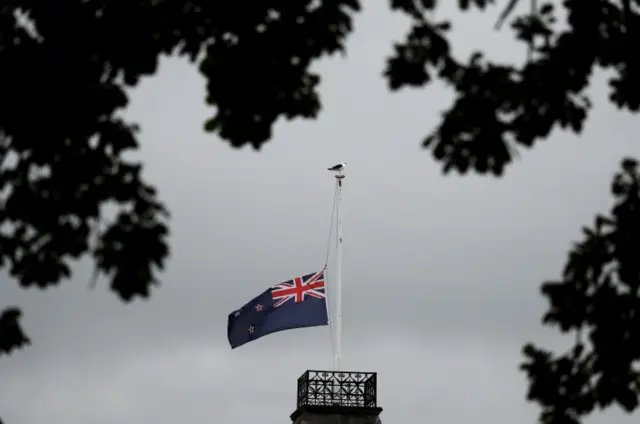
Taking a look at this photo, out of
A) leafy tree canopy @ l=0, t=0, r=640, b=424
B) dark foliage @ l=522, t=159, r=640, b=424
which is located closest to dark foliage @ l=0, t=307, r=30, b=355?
leafy tree canopy @ l=0, t=0, r=640, b=424

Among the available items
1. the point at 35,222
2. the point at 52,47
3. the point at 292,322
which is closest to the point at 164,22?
the point at 52,47

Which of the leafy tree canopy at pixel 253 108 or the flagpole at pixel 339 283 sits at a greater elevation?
the flagpole at pixel 339 283

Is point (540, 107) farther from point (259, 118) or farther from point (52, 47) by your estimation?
point (52, 47)

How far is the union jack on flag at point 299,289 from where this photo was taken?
40.4m

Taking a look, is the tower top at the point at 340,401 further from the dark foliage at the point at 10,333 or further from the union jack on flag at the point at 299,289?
the dark foliage at the point at 10,333

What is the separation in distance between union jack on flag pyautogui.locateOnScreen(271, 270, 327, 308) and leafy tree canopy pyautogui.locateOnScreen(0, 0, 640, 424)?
2516 centimetres

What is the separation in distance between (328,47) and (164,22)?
5.03ft

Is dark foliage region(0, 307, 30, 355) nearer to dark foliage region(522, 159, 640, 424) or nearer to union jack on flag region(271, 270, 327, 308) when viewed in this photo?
dark foliage region(522, 159, 640, 424)

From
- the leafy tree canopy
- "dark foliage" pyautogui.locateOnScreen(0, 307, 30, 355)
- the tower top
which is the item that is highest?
the tower top

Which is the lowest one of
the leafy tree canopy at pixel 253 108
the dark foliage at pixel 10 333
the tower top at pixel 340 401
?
the dark foliage at pixel 10 333

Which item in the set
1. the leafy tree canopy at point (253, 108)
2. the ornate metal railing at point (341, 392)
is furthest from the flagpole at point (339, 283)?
the leafy tree canopy at point (253, 108)

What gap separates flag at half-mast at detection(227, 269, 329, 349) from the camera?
132ft

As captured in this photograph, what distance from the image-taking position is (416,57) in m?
15.1

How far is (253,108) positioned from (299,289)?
1019 inches
